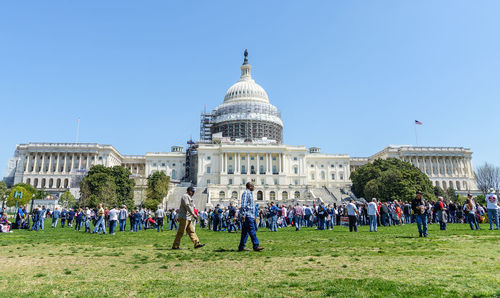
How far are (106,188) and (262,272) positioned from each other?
53.0 m

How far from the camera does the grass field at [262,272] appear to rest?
21.0 ft

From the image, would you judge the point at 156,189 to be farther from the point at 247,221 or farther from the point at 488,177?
the point at 488,177

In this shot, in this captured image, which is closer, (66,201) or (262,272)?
(262,272)

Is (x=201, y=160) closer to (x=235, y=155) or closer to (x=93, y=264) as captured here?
(x=235, y=155)

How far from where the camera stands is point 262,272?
805 centimetres

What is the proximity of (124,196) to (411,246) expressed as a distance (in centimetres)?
6054

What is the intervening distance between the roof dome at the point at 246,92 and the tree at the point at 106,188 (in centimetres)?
6489

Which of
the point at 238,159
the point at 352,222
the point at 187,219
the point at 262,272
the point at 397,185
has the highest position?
the point at 238,159

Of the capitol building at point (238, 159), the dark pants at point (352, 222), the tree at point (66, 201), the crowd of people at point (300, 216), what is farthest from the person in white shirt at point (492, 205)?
the capitol building at point (238, 159)

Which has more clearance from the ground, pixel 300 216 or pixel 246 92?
pixel 246 92

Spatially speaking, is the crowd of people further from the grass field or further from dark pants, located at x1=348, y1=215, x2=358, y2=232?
the grass field

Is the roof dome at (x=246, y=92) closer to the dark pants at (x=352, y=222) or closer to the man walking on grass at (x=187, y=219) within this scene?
the dark pants at (x=352, y=222)

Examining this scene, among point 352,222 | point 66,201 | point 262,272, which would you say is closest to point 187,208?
point 262,272

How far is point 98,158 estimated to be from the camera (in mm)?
113125
